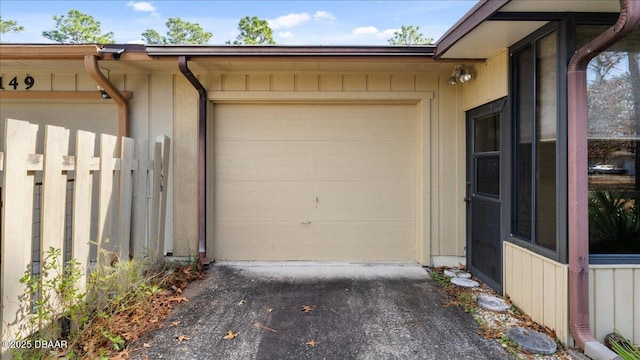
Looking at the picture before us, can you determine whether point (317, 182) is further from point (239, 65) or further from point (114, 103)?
point (114, 103)

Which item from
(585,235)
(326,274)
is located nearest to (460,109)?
(585,235)

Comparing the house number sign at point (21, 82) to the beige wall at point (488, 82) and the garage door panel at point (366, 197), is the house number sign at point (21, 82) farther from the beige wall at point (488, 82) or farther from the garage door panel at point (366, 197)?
the beige wall at point (488, 82)

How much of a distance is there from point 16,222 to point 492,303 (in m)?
3.89

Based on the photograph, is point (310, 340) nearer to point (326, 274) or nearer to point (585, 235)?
point (326, 274)

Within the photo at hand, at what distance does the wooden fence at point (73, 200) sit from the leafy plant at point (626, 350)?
3.92 metres

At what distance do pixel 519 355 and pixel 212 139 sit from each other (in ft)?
13.2

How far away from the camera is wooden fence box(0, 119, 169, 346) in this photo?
1.90 meters

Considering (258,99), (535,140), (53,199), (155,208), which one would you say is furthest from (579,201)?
(155,208)

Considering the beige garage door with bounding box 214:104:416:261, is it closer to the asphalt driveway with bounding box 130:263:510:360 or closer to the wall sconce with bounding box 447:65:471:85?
the asphalt driveway with bounding box 130:263:510:360

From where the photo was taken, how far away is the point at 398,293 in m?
3.36

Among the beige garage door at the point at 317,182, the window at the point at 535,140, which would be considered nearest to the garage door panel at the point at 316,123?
the beige garage door at the point at 317,182

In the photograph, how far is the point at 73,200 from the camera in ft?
7.99

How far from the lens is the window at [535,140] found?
2572 millimetres

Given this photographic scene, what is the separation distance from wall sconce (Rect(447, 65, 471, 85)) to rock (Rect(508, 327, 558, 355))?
2721mm
